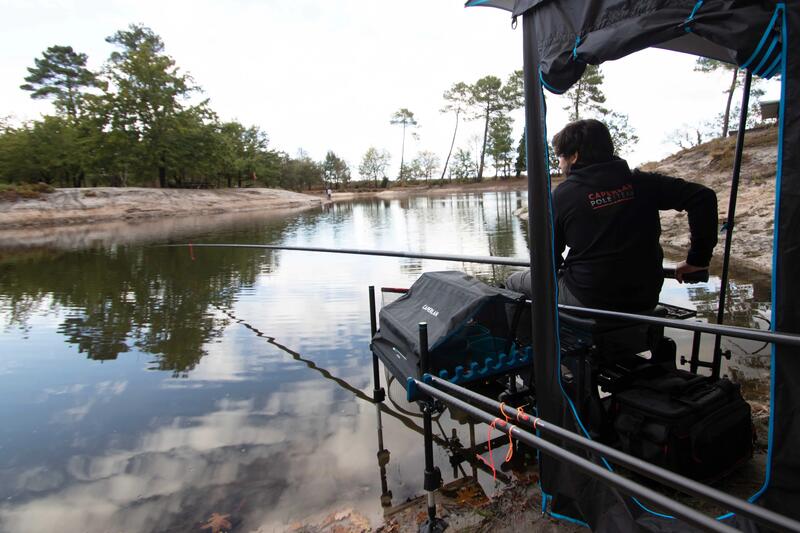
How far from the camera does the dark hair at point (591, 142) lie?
224 centimetres

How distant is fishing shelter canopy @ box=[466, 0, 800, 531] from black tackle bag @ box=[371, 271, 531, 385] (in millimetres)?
398

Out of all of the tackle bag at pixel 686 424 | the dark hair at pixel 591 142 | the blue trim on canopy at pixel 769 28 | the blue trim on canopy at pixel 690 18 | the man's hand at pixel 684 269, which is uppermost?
the blue trim on canopy at pixel 690 18

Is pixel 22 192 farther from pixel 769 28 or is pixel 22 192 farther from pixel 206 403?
pixel 769 28

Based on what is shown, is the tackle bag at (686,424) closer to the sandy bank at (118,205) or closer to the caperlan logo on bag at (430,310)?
the caperlan logo on bag at (430,310)

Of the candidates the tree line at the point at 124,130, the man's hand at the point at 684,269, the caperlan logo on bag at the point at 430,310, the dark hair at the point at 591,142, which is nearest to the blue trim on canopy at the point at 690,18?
the dark hair at the point at 591,142

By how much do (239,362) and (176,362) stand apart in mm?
709

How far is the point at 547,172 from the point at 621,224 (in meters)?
0.54

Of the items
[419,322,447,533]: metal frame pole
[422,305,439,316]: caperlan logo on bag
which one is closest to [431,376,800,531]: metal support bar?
[419,322,447,533]: metal frame pole

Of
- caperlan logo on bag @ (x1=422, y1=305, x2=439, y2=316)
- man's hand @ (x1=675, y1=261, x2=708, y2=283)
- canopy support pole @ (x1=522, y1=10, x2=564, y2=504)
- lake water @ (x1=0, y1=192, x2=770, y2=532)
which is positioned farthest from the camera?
lake water @ (x1=0, y1=192, x2=770, y2=532)

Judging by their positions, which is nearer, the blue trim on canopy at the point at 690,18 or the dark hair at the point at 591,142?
the blue trim on canopy at the point at 690,18

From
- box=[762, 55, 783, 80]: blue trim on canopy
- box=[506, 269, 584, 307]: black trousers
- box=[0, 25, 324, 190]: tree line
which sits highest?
box=[0, 25, 324, 190]: tree line

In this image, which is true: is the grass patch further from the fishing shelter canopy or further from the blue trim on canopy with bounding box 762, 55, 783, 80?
the blue trim on canopy with bounding box 762, 55, 783, 80

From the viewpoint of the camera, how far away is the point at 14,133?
98.0ft

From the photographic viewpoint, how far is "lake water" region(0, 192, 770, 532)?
2.68m
